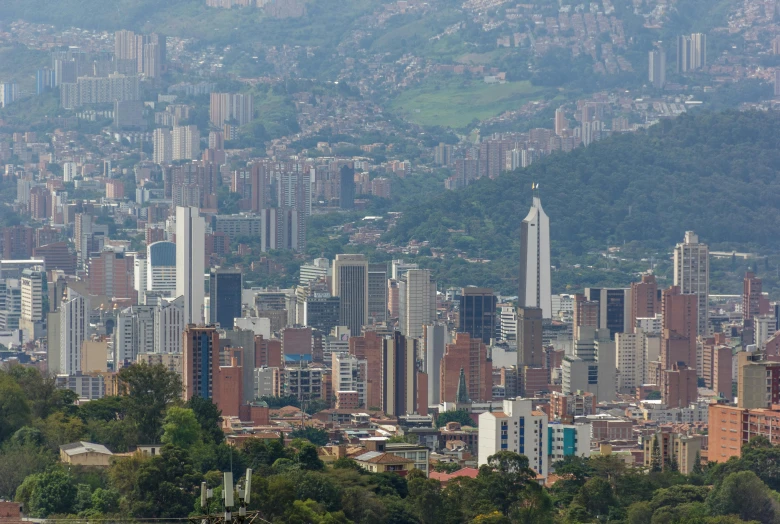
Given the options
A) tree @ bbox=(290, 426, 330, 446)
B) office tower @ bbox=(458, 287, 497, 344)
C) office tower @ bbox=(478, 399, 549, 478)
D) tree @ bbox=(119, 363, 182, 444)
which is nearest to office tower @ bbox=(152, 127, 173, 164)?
office tower @ bbox=(458, 287, 497, 344)

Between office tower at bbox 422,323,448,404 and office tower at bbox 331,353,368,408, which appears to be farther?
office tower at bbox 422,323,448,404

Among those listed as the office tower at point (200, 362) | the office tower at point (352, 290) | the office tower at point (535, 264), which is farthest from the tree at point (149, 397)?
the office tower at point (535, 264)

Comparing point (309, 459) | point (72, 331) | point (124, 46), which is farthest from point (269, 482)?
point (124, 46)

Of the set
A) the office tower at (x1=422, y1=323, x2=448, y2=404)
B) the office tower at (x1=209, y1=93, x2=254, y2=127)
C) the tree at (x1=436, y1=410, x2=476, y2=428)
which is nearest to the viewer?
the tree at (x1=436, y1=410, x2=476, y2=428)

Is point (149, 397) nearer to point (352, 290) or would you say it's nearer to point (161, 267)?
point (352, 290)

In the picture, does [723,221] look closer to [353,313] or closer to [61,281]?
[353,313]

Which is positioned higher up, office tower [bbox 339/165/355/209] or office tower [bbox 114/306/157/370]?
office tower [bbox 339/165/355/209]

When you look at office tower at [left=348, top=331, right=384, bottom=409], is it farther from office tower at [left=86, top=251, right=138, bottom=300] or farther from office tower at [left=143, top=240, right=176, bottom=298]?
office tower at [left=86, top=251, right=138, bottom=300]

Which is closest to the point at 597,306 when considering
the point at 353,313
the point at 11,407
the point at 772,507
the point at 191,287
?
the point at 353,313
